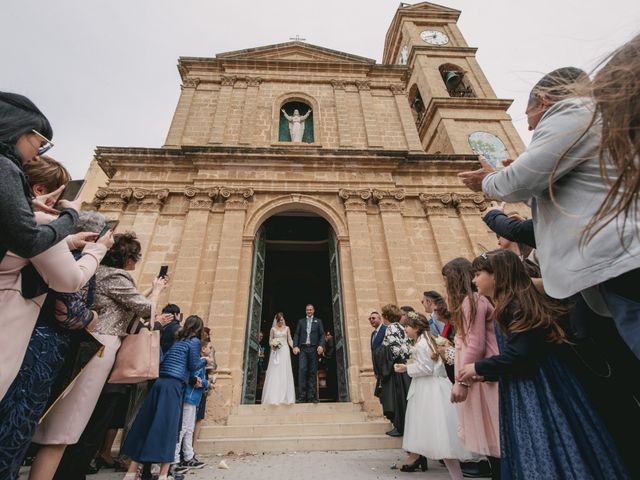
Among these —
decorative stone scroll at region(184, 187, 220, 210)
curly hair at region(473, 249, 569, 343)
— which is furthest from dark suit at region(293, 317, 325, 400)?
curly hair at region(473, 249, 569, 343)

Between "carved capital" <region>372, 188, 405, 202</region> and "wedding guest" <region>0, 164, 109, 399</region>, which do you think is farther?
"carved capital" <region>372, 188, 405, 202</region>

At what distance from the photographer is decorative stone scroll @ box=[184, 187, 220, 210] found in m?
8.77

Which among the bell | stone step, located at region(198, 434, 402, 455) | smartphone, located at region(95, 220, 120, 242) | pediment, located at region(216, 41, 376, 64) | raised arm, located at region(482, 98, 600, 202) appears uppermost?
the bell

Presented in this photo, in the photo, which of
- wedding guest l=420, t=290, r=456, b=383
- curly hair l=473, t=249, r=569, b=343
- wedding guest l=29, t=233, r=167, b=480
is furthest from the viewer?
wedding guest l=420, t=290, r=456, b=383

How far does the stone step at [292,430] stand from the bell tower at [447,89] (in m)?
10.4

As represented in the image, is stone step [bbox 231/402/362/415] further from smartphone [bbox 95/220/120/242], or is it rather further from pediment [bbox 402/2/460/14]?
pediment [bbox 402/2/460/14]

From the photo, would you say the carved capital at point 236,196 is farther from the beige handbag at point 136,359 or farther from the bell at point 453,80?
the bell at point 453,80

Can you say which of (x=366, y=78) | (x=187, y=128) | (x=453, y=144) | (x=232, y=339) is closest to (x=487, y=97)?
(x=453, y=144)

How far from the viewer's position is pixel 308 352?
296 inches

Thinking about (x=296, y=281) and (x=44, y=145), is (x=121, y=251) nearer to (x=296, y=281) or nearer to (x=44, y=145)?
(x=44, y=145)

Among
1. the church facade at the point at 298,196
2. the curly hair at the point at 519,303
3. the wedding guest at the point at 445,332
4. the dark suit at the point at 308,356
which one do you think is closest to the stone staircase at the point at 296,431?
the church facade at the point at 298,196

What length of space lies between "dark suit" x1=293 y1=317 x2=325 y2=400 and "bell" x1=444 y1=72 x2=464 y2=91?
14.9 metres

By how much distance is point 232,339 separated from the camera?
282 inches

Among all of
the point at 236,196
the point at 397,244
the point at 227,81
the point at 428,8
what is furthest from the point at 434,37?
the point at 236,196
